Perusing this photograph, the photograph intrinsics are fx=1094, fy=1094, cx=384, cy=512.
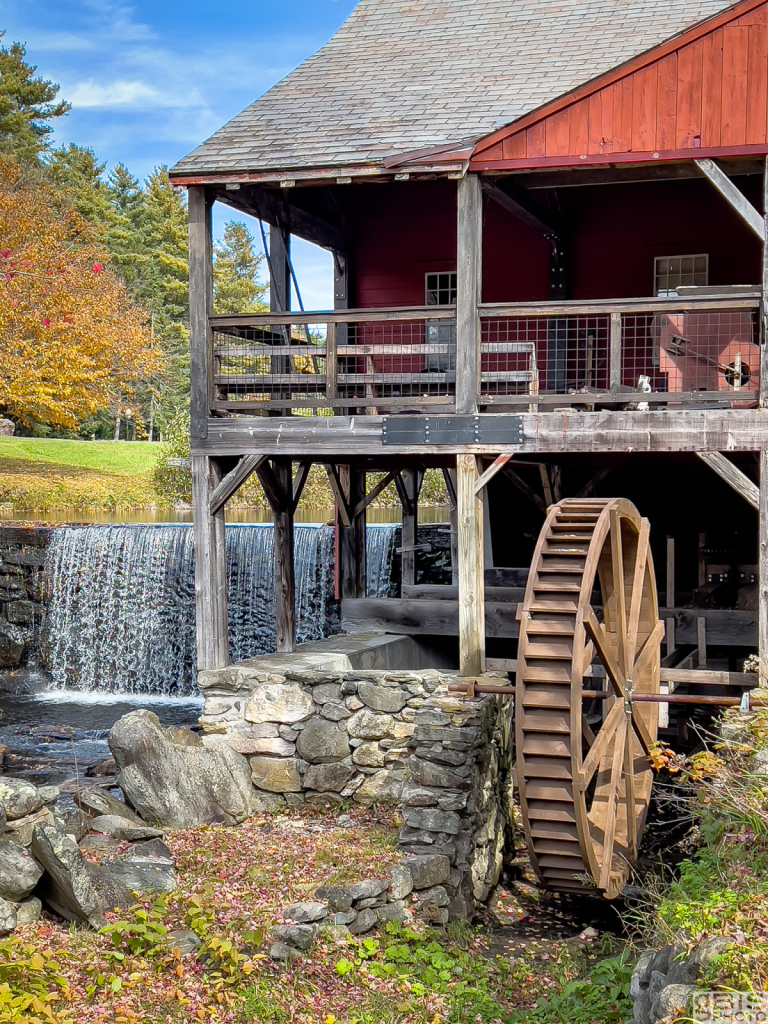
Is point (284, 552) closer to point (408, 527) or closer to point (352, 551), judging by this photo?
point (352, 551)

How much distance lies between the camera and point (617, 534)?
8.77 metres

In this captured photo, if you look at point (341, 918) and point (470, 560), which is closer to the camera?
point (341, 918)

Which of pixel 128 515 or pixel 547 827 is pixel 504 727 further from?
pixel 128 515

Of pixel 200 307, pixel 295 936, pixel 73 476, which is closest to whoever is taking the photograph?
pixel 295 936

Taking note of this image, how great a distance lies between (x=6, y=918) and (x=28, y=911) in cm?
27

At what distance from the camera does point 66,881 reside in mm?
6703

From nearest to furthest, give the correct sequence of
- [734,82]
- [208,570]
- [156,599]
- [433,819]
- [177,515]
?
[433,819], [734,82], [208,570], [156,599], [177,515]

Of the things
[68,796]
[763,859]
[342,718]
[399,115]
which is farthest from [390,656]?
[763,859]

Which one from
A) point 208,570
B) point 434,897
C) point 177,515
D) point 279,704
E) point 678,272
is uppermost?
point 678,272

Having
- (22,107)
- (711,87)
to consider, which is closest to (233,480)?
(711,87)

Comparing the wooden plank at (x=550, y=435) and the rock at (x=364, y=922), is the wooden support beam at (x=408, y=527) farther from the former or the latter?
the rock at (x=364, y=922)

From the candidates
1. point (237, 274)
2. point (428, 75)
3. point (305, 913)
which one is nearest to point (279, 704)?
point (305, 913)

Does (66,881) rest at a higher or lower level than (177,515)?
lower

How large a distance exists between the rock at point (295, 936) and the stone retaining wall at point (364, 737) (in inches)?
89.4
